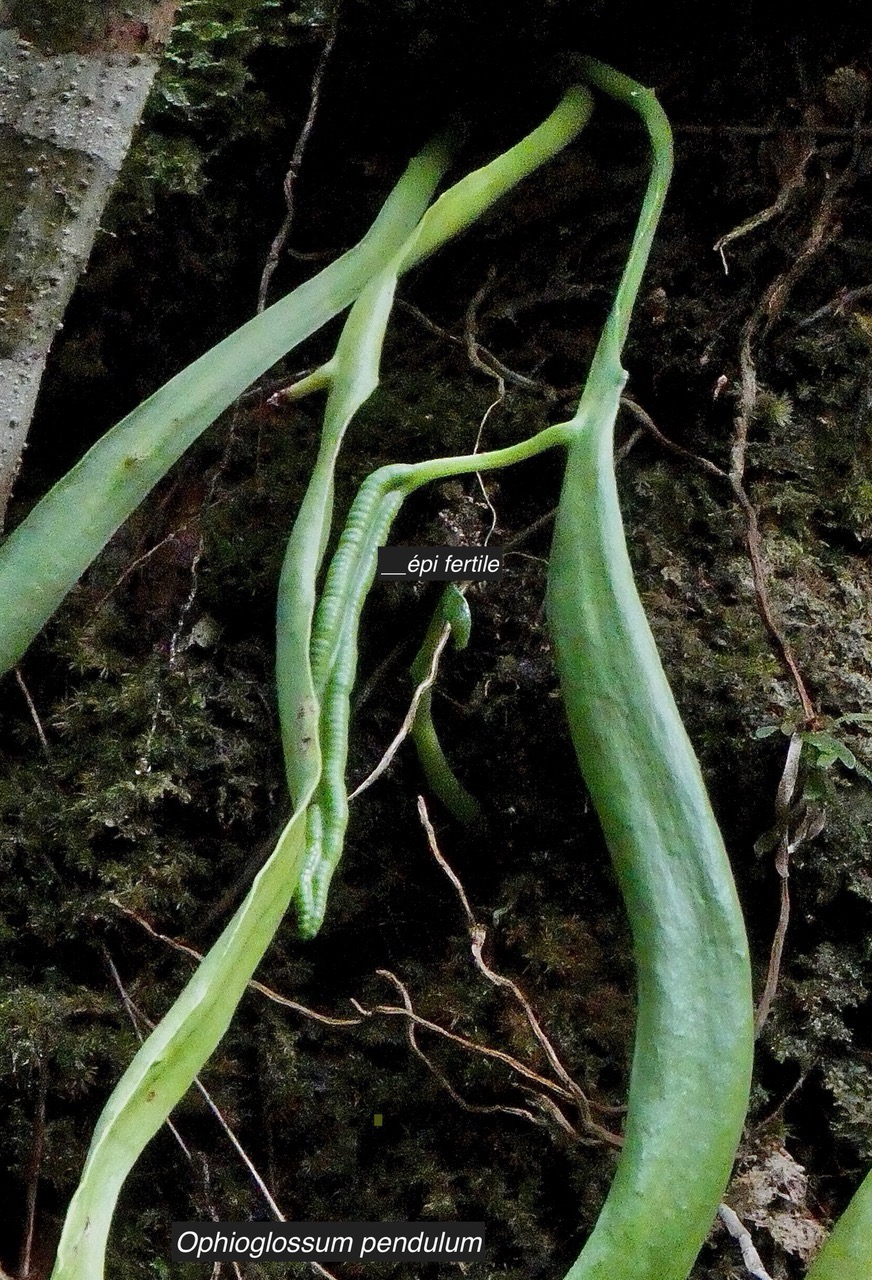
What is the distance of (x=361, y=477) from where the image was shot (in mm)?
1141

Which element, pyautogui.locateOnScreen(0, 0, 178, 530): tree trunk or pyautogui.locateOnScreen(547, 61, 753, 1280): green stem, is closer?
pyautogui.locateOnScreen(547, 61, 753, 1280): green stem

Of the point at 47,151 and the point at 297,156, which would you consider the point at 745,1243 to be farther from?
the point at 297,156

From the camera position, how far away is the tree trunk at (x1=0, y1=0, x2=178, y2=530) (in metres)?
0.85

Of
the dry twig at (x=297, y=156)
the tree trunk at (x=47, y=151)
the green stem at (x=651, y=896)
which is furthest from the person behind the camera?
the dry twig at (x=297, y=156)

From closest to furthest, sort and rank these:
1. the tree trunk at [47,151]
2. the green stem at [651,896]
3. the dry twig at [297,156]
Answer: the green stem at [651,896] < the tree trunk at [47,151] < the dry twig at [297,156]

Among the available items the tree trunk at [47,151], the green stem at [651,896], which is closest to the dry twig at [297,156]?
the tree trunk at [47,151]

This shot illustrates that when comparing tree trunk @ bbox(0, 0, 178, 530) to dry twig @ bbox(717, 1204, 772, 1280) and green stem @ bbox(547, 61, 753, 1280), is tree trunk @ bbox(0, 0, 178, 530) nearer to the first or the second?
green stem @ bbox(547, 61, 753, 1280)

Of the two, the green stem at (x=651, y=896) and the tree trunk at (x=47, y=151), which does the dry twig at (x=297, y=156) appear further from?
the green stem at (x=651, y=896)

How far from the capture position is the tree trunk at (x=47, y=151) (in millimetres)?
851

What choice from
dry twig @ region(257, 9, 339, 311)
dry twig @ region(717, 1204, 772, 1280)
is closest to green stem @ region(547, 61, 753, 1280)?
dry twig @ region(717, 1204, 772, 1280)

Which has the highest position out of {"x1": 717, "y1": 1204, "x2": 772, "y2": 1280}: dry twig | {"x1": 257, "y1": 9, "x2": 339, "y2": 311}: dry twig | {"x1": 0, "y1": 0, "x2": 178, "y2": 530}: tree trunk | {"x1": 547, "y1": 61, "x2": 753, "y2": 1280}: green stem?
{"x1": 257, "y1": 9, "x2": 339, "y2": 311}: dry twig

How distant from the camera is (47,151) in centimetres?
86

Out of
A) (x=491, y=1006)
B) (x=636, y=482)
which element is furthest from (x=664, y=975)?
(x=636, y=482)

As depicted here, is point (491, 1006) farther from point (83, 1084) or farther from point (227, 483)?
point (227, 483)
